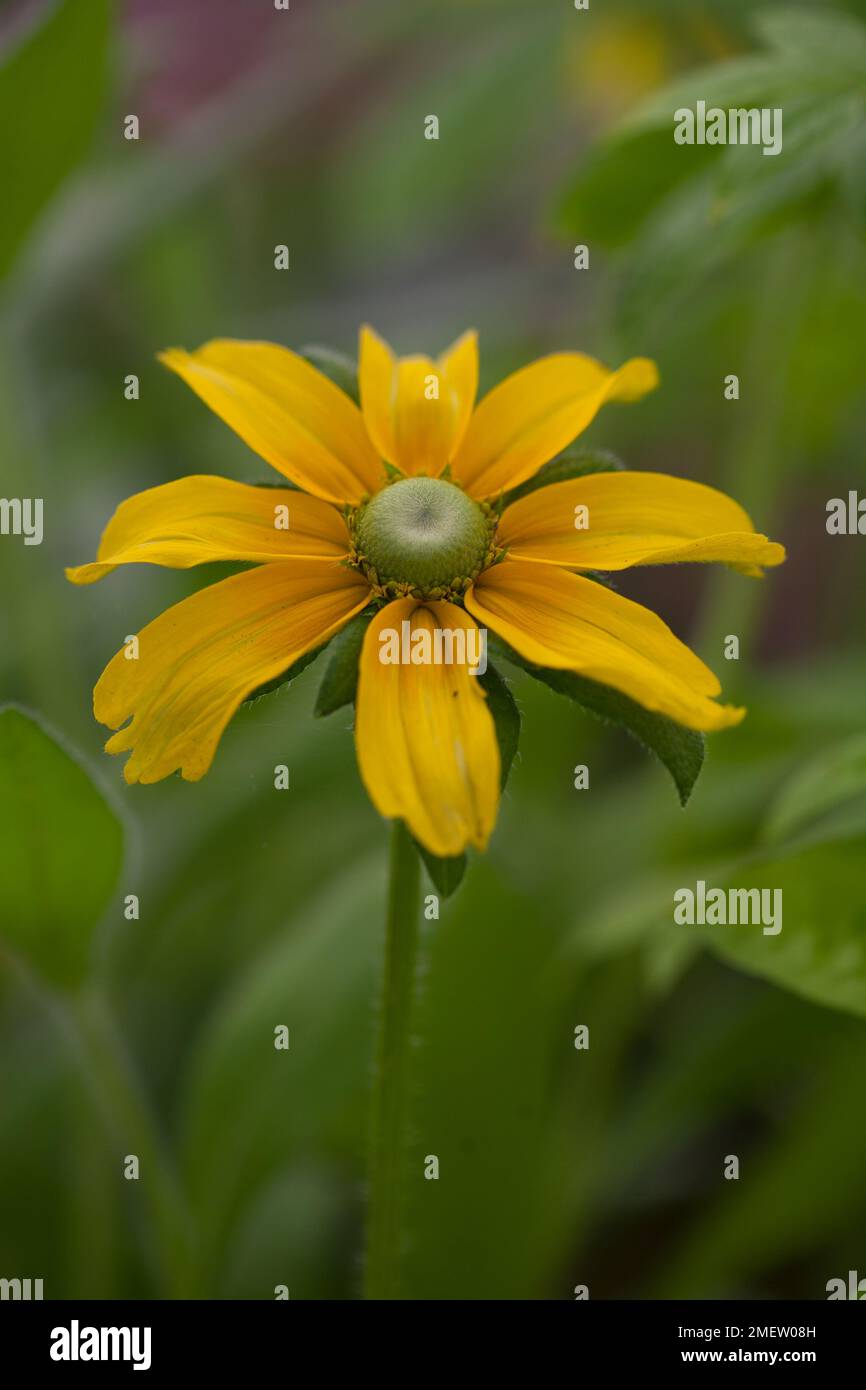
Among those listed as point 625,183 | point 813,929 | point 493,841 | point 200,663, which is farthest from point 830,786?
point 493,841

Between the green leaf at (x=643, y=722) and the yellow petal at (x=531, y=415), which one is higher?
the yellow petal at (x=531, y=415)

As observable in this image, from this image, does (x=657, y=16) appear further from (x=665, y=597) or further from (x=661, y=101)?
(x=661, y=101)

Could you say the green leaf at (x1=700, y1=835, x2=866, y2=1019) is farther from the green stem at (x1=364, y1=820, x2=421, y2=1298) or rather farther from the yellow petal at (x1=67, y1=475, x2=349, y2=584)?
the yellow petal at (x1=67, y1=475, x2=349, y2=584)

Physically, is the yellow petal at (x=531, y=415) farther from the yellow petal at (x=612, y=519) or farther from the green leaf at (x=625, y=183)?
the green leaf at (x=625, y=183)

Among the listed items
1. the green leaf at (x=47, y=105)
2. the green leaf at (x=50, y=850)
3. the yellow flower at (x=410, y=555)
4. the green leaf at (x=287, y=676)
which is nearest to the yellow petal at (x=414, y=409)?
the yellow flower at (x=410, y=555)

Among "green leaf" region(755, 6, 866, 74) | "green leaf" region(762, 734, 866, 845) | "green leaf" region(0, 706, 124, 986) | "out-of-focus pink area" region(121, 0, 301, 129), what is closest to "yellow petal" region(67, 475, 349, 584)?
"green leaf" region(0, 706, 124, 986)
